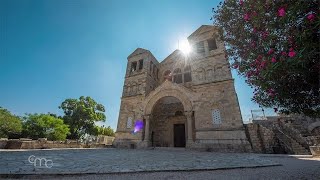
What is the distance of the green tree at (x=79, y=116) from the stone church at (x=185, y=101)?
50.4 ft

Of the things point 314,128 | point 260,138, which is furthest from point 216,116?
→ point 314,128

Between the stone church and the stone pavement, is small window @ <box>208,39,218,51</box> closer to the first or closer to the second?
the stone church

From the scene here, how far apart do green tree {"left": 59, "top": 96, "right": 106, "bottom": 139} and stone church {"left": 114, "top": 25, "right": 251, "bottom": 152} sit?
15360 mm

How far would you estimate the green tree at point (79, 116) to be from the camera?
31062 mm

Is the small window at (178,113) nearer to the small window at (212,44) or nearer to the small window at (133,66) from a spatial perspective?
the small window at (212,44)

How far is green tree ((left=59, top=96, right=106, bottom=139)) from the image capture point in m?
31.1

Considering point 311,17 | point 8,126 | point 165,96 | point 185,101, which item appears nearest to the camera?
point 311,17

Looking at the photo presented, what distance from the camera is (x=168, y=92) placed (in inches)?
665

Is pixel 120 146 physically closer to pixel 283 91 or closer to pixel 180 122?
pixel 180 122

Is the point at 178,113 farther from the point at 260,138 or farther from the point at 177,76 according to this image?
the point at 260,138

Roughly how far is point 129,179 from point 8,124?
92.7ft

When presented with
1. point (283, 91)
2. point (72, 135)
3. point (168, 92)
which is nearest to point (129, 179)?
point (283, 91)

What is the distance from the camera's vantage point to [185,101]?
51.9ft

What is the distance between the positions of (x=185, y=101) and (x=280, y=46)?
12415 mm
